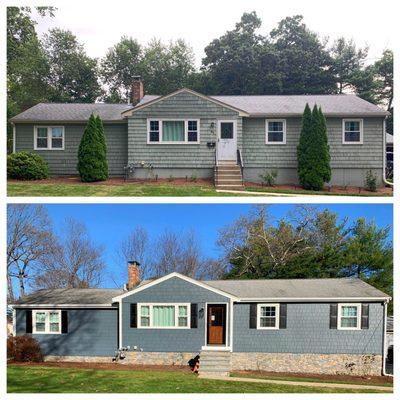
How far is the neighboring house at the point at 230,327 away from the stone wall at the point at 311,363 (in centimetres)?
3

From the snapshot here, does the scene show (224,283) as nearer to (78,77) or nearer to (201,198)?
(201,198)

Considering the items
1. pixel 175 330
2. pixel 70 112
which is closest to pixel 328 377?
pixel 175 330

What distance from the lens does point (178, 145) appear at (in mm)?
17391

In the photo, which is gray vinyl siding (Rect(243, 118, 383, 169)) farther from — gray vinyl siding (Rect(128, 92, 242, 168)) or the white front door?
gray vinyl siding (Rect(128, 92, 242, 168))

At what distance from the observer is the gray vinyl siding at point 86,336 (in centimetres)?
1612

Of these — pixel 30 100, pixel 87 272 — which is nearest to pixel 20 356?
pixel 87 272

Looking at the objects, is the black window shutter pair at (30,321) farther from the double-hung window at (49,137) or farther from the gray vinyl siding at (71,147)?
the double-hung window at (49,137)

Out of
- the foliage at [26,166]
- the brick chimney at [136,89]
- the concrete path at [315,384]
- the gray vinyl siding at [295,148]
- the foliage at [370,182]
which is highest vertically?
the brick chimney at [136,89]

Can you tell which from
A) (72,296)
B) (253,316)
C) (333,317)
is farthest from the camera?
(72,296)

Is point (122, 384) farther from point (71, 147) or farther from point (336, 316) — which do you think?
point (71, 147)

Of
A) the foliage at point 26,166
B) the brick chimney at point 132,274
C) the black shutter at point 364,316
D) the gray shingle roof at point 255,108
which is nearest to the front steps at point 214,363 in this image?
the brick chimney at point 132,274

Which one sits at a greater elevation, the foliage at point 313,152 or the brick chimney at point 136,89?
the brick chimney at point 136,89

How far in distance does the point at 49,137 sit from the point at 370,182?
10.1 meters
